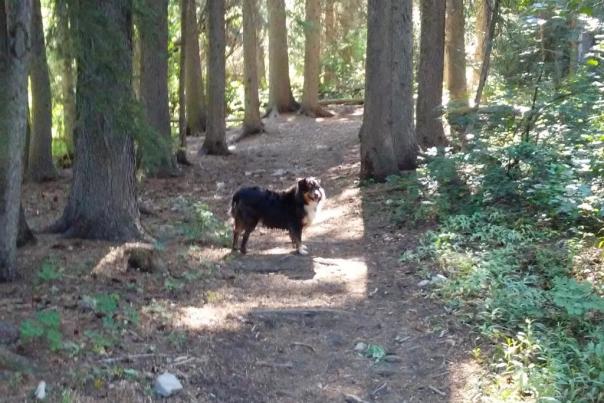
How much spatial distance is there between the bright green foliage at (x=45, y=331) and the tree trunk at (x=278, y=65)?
67.2 ft

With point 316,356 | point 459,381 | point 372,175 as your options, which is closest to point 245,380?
point 316,356

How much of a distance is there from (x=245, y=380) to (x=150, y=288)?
2.64 m

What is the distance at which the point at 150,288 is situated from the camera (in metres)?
7.91

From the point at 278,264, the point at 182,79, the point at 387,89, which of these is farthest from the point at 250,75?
the point at 278,264

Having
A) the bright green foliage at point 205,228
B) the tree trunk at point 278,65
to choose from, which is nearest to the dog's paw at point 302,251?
the bright green foliage at point 205,228

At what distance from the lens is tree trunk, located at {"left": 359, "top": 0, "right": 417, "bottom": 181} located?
14258 millimetres

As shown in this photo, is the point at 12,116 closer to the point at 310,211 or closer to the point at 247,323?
the point at 247,323

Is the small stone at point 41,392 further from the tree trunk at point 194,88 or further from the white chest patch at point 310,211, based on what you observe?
the tree trunk at point 194,88

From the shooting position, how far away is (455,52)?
68.7 ft

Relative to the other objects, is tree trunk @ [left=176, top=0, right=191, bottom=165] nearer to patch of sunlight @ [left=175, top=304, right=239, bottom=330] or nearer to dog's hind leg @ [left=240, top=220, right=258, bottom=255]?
dog's hind leg @ [left=240, top=220, right=258, bottom=255]

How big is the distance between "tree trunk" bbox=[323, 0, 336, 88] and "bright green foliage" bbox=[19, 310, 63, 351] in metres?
25.0

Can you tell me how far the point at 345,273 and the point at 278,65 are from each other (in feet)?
59.9

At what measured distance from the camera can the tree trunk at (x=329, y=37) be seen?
101ft

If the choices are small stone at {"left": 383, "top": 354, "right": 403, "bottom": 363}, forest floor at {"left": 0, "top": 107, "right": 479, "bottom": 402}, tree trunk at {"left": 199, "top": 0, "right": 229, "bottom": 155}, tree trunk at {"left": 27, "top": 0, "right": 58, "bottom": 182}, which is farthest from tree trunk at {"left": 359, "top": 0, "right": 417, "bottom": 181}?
small stone at {"left": 383, "top": 354, "right": 403, "bottom": 363}
